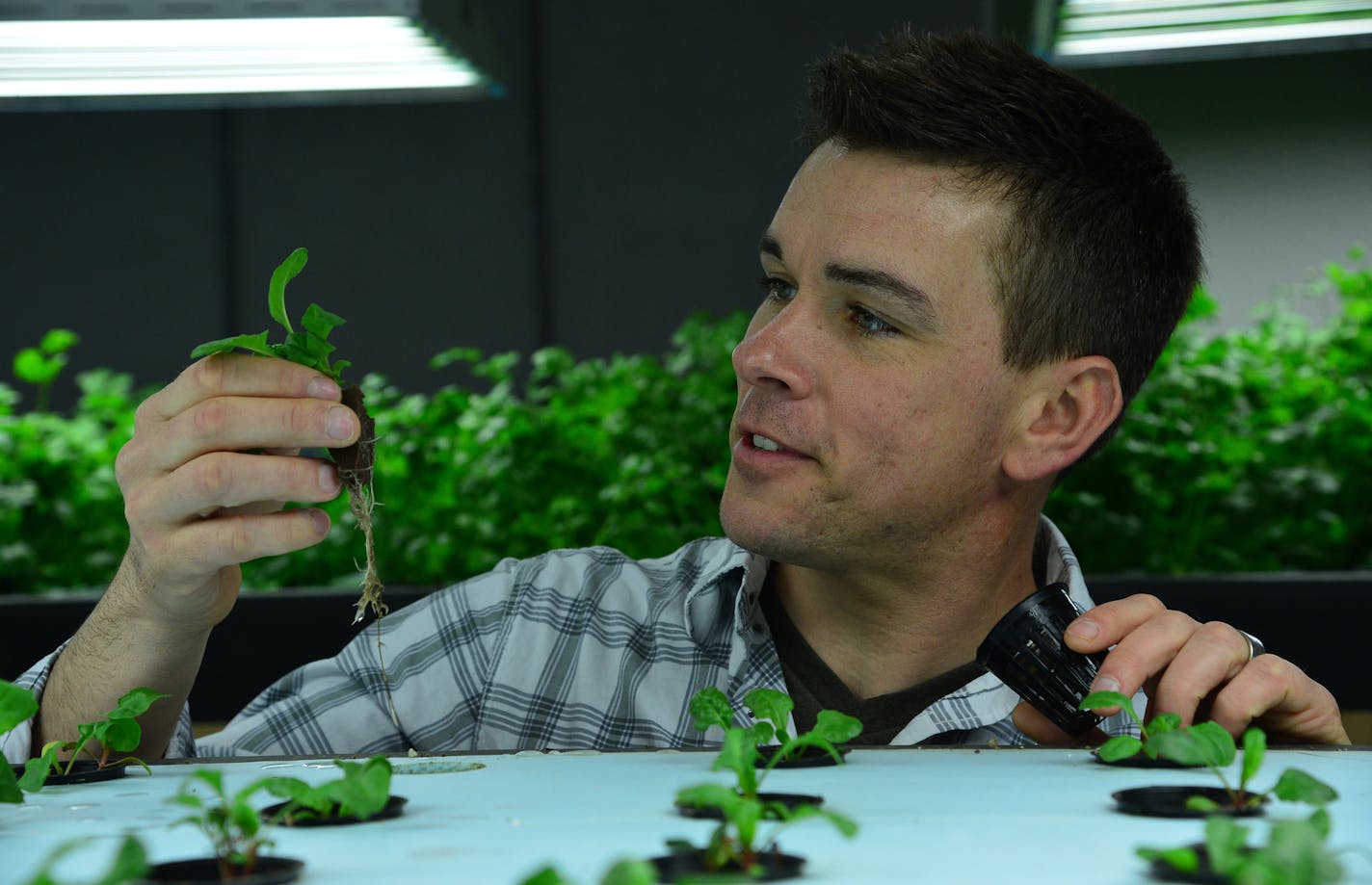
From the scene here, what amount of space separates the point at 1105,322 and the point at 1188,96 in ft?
10.5

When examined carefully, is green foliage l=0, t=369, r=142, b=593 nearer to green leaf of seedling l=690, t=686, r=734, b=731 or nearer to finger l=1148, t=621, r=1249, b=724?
green leaf of seedling l=690, t=686, r=734, b=731

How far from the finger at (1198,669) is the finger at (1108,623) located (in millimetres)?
41

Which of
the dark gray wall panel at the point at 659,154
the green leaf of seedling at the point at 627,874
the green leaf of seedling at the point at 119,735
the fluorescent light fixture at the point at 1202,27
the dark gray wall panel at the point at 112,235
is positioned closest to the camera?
the green leaf of seedling at the point at 627,874

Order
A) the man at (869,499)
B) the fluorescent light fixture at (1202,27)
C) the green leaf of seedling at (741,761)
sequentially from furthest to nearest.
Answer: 1. the fluorescent light fixture at (1202,27)
2. the man at (869,499)
3. the green leaf of seedling at (741,761)

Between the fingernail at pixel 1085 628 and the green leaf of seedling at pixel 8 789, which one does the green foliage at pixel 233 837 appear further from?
the fingernail at pixel 1085 628

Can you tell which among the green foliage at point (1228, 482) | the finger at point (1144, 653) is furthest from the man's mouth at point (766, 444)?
the green foliage at point (1228, 482)

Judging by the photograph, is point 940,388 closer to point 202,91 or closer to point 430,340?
point 202,91

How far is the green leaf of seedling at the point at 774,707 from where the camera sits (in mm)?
831

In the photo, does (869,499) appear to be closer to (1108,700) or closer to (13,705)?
(1108,700)

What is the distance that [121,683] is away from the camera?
114 cm

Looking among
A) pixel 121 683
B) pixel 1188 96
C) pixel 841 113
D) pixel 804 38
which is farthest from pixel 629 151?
pixel 121 683

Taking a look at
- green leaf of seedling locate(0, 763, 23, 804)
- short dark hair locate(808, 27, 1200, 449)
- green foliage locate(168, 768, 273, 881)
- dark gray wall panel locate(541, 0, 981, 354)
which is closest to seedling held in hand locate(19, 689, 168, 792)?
green leaf of seedling locate(0, 763, 23, 804)

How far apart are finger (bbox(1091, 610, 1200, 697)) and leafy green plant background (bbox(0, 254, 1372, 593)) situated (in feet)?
4.69

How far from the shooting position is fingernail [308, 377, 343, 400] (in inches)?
38.2
